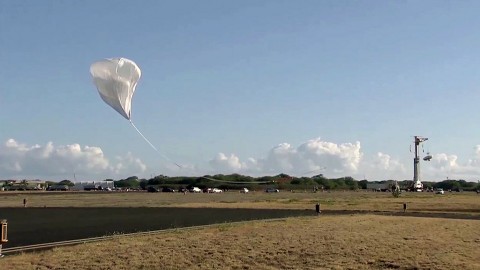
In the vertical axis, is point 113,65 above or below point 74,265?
above

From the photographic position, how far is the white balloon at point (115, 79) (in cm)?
1925

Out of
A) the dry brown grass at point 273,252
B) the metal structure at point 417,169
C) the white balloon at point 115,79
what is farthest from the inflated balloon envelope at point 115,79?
the metal structure at point 417,169

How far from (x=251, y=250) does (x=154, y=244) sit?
13.3 feet

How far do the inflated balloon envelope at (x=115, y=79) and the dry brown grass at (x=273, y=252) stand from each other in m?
5.09

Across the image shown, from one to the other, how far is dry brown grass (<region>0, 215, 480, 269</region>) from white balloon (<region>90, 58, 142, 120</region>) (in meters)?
5.15

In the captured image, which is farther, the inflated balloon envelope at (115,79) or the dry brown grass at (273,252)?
the inflated balloon envelope at (115,79)

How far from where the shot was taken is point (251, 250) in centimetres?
1866

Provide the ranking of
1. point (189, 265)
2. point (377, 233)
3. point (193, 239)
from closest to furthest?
point (189, 265), point (193, 239), point (377, 233)

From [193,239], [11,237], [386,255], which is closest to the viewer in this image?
[386,255]

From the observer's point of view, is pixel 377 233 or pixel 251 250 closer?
pixel 251 250

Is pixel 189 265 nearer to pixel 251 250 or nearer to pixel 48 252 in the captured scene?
pixel 251 250

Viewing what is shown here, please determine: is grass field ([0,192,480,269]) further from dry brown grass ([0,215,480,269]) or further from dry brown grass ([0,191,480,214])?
dry brown grass ([0,191,480,214])

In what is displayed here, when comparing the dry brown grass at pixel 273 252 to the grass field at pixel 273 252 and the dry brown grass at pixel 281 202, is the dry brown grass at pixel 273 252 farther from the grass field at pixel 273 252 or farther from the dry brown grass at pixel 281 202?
the dry brown grass at pixel 281 202

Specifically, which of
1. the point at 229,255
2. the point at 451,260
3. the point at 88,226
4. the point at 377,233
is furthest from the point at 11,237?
the point at 451,260
